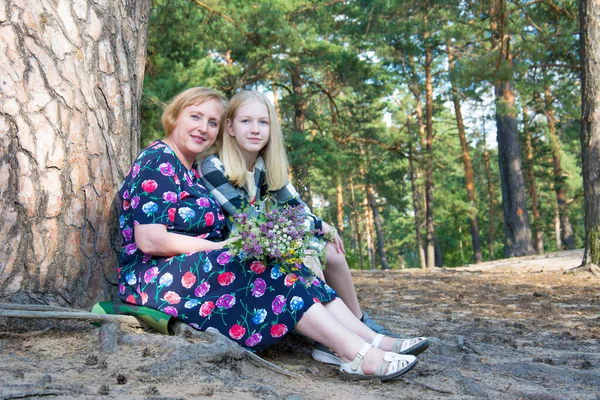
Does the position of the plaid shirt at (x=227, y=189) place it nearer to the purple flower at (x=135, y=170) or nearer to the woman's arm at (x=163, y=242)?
the woman's arm at (x=163, y=242)

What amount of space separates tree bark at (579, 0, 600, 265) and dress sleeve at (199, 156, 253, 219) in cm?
560

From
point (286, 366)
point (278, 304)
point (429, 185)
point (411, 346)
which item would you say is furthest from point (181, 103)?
point (429, 185)

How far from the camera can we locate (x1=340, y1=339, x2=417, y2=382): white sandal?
2656mm

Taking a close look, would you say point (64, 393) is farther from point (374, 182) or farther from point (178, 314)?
point (374, 182)

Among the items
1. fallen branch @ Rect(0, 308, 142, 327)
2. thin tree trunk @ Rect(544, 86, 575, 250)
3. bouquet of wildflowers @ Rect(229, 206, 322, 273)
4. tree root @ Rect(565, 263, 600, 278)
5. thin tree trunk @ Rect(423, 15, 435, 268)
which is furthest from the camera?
thin tree trunk @ Rect(544, 86, 575, 250)

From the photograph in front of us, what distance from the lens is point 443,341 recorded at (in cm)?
368

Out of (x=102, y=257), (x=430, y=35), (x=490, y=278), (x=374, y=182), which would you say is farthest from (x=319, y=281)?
(x=374, y=182)

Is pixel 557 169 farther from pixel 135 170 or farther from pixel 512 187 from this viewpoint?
pixel 135 170

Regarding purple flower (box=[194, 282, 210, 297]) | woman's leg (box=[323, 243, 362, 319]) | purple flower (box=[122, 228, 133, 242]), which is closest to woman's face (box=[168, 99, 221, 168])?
purple flower (box=[122, 228, 133, 242])

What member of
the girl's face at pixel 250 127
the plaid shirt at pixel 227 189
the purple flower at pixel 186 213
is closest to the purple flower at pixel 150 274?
the purple flower at pixel 186 213

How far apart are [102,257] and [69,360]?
Result: 0.79 m

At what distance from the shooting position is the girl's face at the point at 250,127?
11.3 ft

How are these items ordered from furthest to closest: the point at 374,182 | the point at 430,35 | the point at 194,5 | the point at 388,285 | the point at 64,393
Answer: the point at 374,182 < the point at 430,35 < the point at 194,5 < the point at 388,285 < the point at 64,393

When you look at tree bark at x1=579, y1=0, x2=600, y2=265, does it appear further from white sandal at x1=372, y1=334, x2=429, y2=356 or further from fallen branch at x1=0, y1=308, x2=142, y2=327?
fallen branch at x1=0, y1=308, x2=142, y2=327
